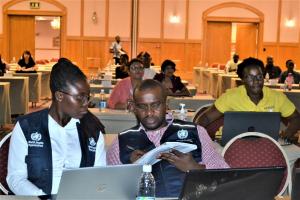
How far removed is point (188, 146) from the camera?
2340 mm

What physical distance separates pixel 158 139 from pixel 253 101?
1.71 m

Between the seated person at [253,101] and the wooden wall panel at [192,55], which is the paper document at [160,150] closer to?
the seated person at [253,101]

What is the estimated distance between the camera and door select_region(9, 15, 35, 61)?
1933 centimetres

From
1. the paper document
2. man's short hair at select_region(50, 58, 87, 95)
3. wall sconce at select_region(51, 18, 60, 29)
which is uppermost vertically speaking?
wall sconce at select_region(51, 18, 60, 29)

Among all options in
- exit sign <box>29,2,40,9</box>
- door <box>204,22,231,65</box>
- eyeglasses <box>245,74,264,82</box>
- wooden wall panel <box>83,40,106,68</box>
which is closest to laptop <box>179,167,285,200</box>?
Answer: eyeglasses <box>245,74,264,82</box>

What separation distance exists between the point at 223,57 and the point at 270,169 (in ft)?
61.0

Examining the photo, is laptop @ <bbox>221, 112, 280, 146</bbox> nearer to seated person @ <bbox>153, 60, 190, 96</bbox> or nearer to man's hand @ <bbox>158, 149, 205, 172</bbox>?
man's hand @ <bbox>158, 149, 205, 172</bbox>

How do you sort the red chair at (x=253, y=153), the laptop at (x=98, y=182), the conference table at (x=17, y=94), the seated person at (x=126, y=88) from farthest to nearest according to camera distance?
the conference table at (x=17, y=94) → the seated person at (x=126, y=88) → the red chair at (x=253, y=153) → the laptop at (x=98, y=182)

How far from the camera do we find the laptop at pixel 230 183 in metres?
1.64

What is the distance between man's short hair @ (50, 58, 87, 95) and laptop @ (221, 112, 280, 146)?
4.33ft

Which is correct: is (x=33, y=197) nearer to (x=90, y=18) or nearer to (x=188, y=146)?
(x=188, y=146)

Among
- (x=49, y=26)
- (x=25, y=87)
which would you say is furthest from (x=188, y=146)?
(x=49, y=26)

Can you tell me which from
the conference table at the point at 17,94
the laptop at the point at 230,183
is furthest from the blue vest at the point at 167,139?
the conference table at the point at 17,94

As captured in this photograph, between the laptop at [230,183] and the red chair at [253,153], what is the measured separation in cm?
148
